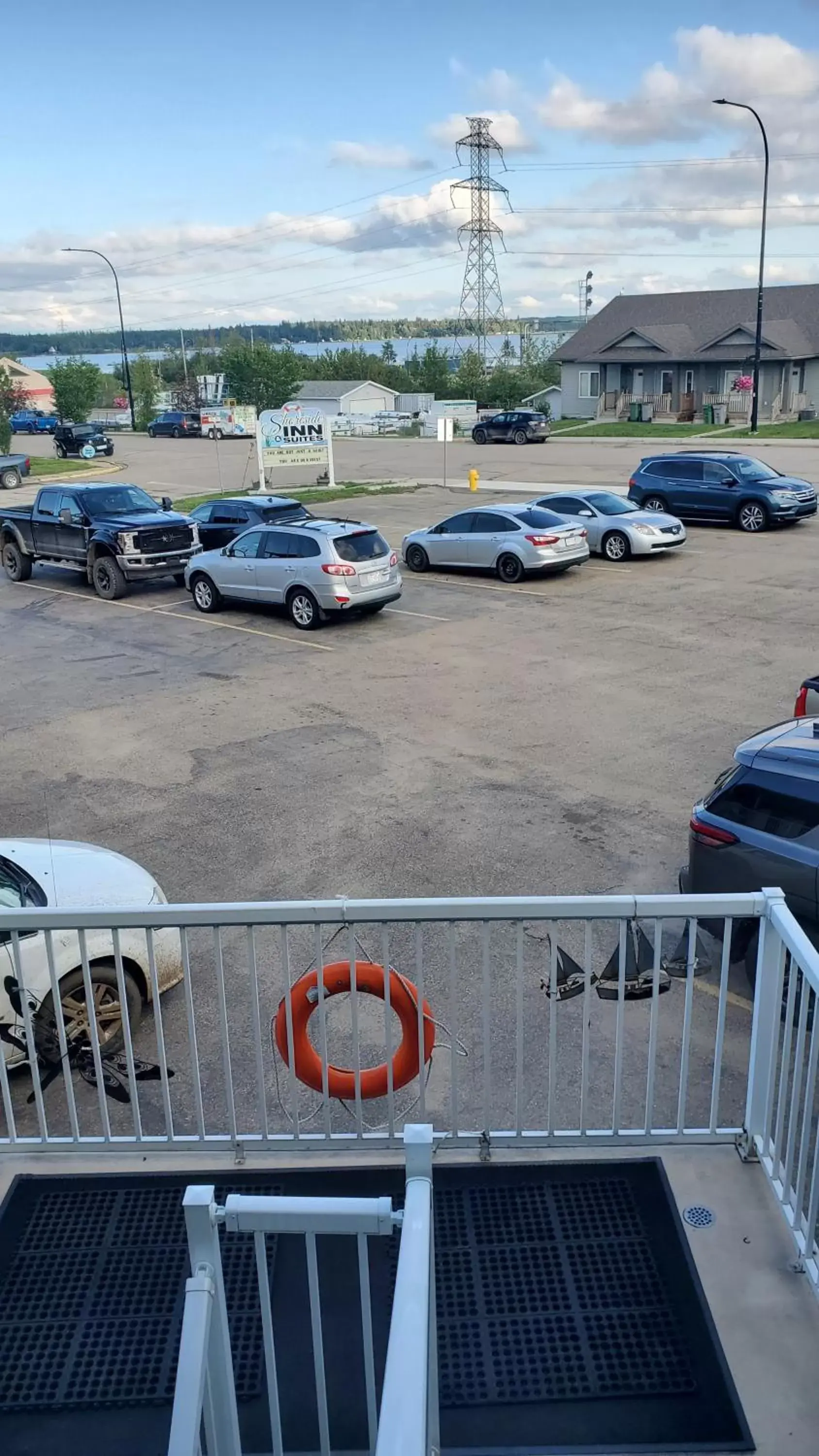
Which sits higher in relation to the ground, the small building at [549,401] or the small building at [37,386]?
the small building at [37,386]

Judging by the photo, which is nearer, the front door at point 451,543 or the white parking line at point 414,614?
the white parking line at point 414,614

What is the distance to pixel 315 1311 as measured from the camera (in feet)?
9.09

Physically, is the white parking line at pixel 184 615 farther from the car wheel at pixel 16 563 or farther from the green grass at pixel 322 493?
the green grass at pixel 322 493

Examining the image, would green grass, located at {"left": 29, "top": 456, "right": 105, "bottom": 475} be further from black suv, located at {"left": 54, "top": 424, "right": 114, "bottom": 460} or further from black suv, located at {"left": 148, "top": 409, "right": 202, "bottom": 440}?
black suv, located at {"left": 148, "top": 409, "right": 202, "bottom": 440}

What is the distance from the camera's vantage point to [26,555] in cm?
2348

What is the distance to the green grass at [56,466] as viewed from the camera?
46406 mm

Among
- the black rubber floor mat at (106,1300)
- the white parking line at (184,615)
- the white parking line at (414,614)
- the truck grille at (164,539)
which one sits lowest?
the white parking line at (184,615)

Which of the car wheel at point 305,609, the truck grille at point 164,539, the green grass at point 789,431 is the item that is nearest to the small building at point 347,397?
the green grass at point 789,431

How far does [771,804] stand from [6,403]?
54.0m

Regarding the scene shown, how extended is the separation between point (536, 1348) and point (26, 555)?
72.4 feet

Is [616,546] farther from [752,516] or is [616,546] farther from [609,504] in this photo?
[752,516]

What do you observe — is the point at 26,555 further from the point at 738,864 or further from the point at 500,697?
the point at 738,864

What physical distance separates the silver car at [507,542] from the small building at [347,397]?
72390 millimetres

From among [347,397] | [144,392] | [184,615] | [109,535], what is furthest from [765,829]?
[347,397]
